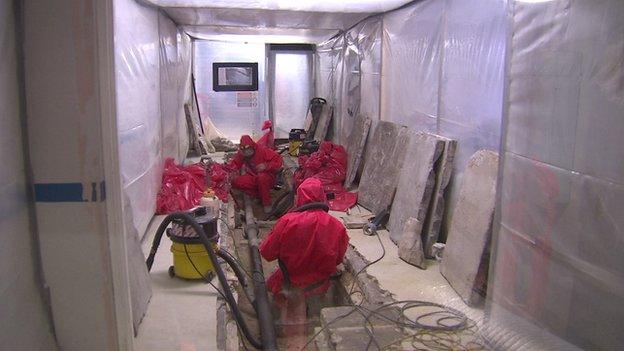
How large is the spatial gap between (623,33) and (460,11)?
77.9 inches

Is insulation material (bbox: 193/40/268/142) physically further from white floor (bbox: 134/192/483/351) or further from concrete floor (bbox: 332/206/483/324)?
concrete floor (bbox: 332/206/483/324)

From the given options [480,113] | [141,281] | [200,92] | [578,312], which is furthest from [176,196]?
[200,92]

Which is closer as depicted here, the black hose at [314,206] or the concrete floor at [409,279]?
the concrete floor at [409,279]

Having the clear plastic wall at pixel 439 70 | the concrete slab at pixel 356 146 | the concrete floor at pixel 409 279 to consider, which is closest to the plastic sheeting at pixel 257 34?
the clear plastic wall at pixel 439 70

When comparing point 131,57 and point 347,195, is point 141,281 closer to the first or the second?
point 131,57

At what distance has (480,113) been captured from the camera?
135 inches

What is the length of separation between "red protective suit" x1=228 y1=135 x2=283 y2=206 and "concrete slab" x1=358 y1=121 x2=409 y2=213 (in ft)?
4.06

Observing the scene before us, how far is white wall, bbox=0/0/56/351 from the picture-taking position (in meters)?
1.45

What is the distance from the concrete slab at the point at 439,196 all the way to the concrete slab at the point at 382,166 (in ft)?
2.70

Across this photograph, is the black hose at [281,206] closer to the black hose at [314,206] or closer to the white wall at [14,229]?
the black hose at [314,206]

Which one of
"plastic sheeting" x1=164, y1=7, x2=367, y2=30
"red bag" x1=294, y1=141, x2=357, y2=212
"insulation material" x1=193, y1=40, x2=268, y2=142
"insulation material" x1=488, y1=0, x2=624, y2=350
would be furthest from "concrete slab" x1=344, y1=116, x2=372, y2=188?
"insulation material" x1=193, y1=40, x2=268, y2=142

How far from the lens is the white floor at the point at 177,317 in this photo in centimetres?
248

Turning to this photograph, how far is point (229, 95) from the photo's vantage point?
31.5ft

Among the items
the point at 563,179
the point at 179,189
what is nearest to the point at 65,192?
the point at 563,179
